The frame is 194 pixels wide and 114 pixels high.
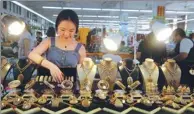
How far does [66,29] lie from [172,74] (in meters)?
0.59

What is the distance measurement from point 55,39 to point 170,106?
0.65 meters

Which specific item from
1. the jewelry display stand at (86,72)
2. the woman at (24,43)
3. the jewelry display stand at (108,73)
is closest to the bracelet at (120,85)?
the jewelry display stand at (108,73)

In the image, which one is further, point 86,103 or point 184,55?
point 184,55

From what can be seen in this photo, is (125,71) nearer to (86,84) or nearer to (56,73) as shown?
(86,84)

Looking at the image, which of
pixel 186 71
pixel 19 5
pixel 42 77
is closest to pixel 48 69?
pixel 42 77

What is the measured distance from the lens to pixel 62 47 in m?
1.25

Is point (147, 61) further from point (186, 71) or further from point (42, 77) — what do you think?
point (42, 77)

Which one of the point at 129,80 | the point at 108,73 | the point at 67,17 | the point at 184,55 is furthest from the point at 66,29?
the point at 184,55

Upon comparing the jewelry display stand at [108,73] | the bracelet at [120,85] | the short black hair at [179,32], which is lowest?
the bracelet at [120,85]

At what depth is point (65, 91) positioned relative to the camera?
115cm

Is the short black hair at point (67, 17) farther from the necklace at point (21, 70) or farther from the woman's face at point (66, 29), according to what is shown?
the necklace at point (21, 70)

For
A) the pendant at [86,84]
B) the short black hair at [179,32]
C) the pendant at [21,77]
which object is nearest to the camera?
the pendant at [86,84]

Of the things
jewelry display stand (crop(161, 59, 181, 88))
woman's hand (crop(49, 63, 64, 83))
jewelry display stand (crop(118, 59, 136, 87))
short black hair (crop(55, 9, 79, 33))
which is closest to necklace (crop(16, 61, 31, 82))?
woman's hand (crop(49, 63, 64, 83))

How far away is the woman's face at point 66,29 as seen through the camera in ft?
3.99
